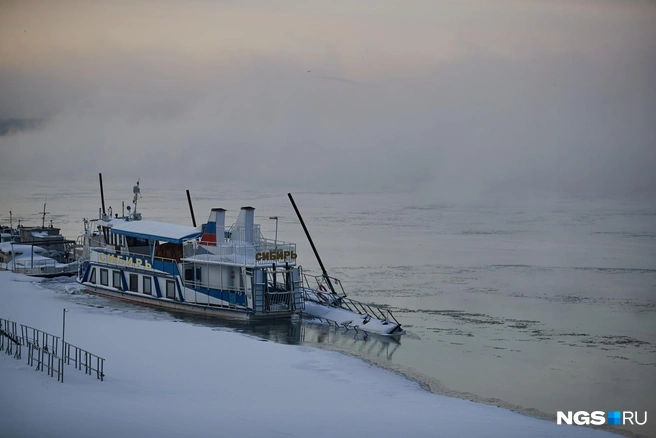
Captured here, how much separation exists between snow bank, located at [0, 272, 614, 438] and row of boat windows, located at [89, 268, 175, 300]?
9890 millimetres

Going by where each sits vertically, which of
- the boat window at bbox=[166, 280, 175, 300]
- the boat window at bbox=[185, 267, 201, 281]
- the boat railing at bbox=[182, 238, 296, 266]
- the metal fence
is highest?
the boat railing at bbox=[182, 238, 296, 266]

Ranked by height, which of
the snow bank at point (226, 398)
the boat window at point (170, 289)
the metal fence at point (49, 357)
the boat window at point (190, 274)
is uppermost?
the boat window at point (190, 274)

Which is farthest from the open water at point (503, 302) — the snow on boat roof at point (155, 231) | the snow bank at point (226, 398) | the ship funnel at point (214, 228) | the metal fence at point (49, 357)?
the metal fence at point (49, 357)

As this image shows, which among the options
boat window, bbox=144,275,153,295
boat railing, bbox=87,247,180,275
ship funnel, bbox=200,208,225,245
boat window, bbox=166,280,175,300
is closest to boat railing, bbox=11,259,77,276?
boat railing, bbox=87,247,180,275

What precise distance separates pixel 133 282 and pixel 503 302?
2165 cm

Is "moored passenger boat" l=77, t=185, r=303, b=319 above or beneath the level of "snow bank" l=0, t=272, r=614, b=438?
above

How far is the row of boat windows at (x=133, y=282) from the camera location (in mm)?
46188

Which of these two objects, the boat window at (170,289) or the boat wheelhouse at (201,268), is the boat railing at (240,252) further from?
the boat window at (170,289)

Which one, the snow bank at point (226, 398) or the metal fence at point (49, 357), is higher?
the metal fence at point (49, 357)

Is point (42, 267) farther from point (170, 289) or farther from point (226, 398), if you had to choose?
point (226, 398)

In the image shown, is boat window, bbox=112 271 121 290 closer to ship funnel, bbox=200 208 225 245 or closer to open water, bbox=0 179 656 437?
open water, bbox=0 179 656 437

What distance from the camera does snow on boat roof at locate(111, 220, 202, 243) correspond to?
4525 cm

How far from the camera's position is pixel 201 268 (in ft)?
148

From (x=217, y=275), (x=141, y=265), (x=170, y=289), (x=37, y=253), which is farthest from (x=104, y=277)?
(x=37, y=253)
